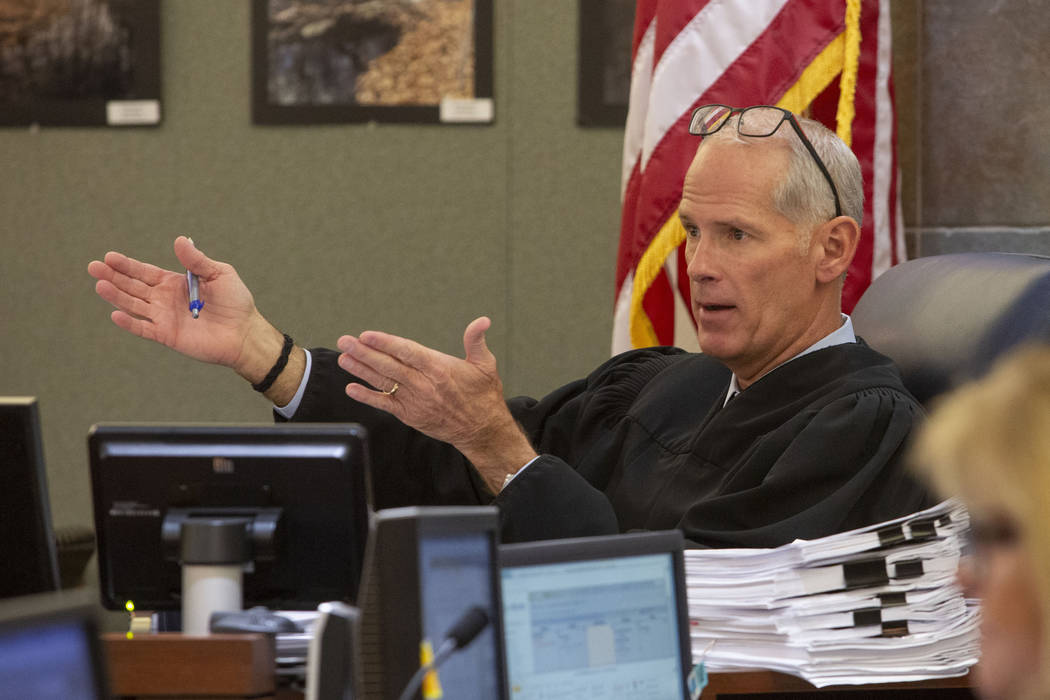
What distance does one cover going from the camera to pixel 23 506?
121 centimetres

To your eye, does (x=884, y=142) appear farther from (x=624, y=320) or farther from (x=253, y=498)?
(x=253, y=498)

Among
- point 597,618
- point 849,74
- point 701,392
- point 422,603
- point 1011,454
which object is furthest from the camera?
point 849,74

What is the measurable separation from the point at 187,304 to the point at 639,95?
1202 millimetres

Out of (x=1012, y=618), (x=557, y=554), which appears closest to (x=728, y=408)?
(x=557, y=554)

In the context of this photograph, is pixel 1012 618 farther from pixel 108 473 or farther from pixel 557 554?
pixel 108 473

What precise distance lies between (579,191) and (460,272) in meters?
0.36

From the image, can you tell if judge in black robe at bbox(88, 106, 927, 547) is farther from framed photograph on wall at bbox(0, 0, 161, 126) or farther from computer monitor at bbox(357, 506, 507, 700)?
framed photograph on wall at bbox(0, 0, 161, 126)

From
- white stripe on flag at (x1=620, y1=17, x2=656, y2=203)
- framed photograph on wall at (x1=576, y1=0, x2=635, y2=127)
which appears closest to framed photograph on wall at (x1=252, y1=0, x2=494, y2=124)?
framed photograph on wall at (x1=576, y1=0, x2=635, y2=127)

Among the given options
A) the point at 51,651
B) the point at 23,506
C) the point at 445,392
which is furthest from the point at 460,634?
the point at 445,392

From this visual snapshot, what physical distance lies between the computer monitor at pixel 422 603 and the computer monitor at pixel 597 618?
107mm

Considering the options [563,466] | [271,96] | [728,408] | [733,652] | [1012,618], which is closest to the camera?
→ [1012,618]

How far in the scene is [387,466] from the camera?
2066mm

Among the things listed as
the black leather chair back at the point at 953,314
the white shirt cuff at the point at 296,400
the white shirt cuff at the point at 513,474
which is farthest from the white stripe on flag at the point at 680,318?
the white shirt cuff at the point at 513,474

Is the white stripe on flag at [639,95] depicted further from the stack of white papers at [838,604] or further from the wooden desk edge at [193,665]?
the wooden desk edge at [193,665]
